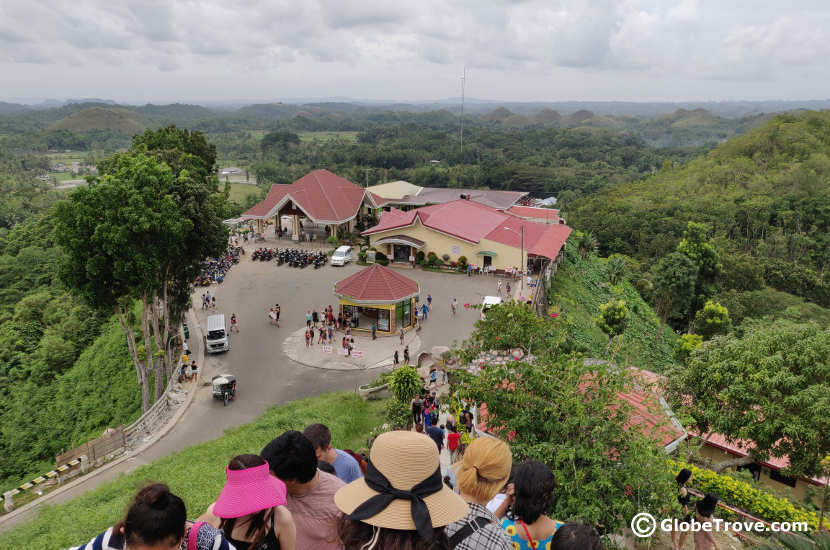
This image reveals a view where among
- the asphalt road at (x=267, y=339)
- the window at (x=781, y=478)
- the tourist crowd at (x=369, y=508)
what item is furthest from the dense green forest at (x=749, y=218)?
the tourist crowd at (x=369, y=508)

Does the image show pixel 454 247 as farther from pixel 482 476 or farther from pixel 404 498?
pixel 404 498

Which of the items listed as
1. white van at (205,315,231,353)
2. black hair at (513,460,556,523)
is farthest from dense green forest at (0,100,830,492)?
black hair at (513,460,556,523)

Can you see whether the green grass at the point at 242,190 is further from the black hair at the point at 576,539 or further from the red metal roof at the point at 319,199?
the black hair at the point at 576,539

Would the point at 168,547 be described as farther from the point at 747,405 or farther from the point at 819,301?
the point at 819,301

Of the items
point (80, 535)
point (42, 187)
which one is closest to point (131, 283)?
point (80, 535)

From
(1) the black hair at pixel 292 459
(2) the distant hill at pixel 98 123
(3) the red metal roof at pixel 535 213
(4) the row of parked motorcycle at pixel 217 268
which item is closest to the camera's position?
(1) the black hair at pixel 292 459

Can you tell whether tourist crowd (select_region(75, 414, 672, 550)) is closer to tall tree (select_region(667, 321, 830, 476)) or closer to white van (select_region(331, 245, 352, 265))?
tall tree (select_region(667, 321, 830, 476))
